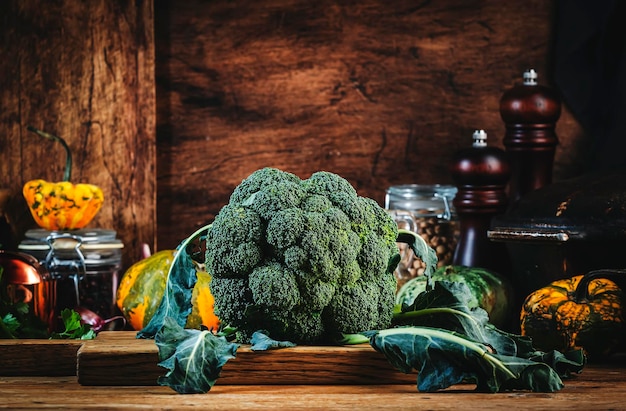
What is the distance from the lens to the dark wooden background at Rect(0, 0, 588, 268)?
1918 mm

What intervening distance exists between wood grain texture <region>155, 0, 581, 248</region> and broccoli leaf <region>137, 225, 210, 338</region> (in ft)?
2.23

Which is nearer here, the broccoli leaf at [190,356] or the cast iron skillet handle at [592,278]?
the broccoli leaf at [190,356]

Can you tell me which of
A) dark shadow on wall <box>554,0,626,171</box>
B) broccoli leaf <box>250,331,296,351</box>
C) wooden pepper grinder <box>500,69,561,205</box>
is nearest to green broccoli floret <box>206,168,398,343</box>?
broccoli leaf <box>250,331,296,351</box>

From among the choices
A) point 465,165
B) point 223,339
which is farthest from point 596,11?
point 223,339

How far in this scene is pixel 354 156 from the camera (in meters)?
1.94

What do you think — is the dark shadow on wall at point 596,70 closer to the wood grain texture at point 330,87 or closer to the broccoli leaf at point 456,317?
the wood grain texture at point 330,87

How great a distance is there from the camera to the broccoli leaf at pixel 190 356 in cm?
104

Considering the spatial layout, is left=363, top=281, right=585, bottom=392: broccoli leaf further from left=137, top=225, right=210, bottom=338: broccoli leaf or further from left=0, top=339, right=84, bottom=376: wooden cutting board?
left=0, top=339, right=84, bottom=376: wooden cutting board

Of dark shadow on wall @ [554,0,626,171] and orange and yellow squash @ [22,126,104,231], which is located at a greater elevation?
dark shadow on wall @ [554,0,626,171]

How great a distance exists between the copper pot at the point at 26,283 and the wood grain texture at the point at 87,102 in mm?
404

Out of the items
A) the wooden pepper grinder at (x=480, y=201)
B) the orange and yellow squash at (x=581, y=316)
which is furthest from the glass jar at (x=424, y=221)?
the orange and yellow squash at (x=581, y=316)

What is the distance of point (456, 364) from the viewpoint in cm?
108

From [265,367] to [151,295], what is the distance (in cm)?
51

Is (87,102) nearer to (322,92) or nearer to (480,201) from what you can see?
(322,92)
